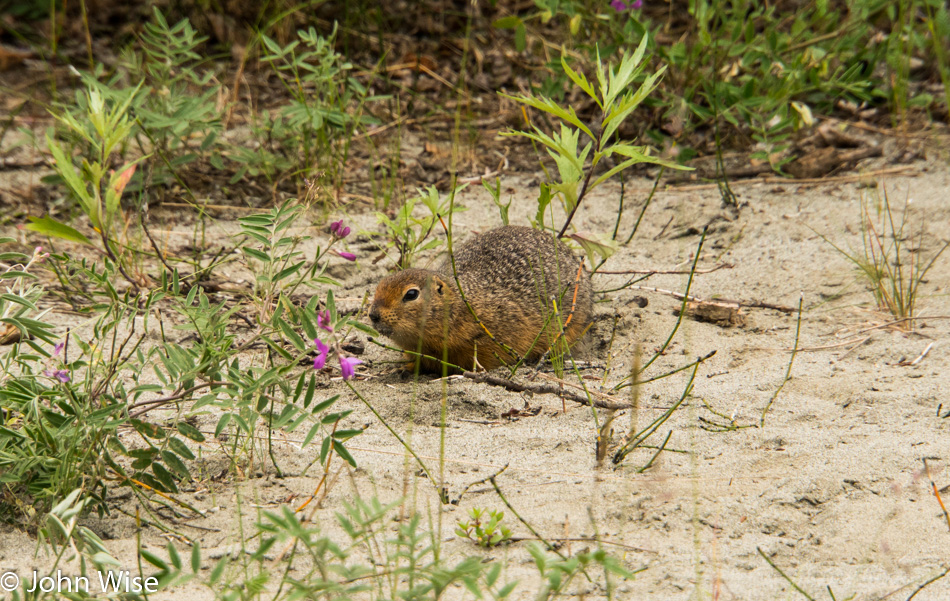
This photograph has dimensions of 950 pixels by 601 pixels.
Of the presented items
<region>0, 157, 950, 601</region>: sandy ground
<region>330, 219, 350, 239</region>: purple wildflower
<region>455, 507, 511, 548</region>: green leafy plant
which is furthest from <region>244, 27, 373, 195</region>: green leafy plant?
<region>455, 507, 511, 548</region>: green leafy plant

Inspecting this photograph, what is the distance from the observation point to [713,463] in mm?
2734

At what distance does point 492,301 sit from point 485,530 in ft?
6.43

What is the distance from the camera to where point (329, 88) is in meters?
5.09

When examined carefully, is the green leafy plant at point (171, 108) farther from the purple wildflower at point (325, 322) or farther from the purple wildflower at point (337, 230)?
the purple wildflower at point (325, 322)

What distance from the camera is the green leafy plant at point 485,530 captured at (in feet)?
7.54

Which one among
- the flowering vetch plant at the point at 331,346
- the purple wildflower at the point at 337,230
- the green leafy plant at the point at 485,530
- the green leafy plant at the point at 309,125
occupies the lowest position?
the green leafy plant at the point at 485,530

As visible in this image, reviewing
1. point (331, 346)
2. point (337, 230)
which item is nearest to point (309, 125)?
point (337, 230)

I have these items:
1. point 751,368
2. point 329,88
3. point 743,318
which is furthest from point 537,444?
point 329,88

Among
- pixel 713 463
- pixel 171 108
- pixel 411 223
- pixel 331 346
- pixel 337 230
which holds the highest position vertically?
pixel 171 108

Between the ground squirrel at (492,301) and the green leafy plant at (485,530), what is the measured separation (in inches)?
52.5

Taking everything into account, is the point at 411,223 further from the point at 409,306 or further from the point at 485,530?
the point at 485,530

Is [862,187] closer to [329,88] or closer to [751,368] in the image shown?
[751,368]

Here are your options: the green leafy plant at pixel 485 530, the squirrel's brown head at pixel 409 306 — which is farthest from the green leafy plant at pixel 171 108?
the green leafy plant at pixel 485 530

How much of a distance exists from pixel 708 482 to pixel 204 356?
1621mm
